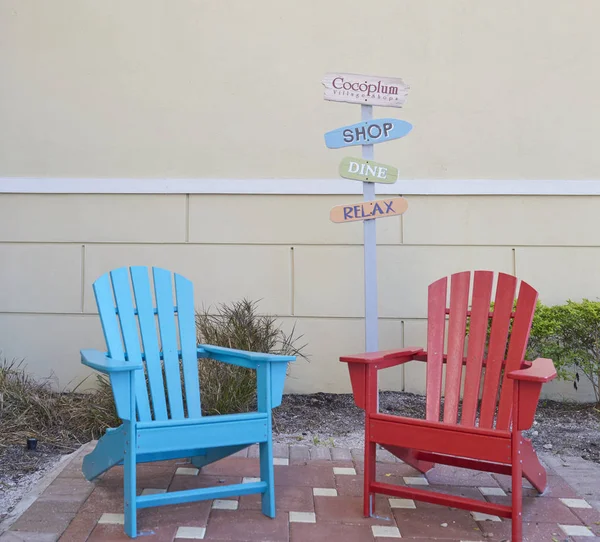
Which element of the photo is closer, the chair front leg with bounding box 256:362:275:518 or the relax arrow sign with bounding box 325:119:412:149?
the chair front leg with bounding box 256:362:275:518

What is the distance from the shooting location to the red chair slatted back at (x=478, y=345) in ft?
7.50

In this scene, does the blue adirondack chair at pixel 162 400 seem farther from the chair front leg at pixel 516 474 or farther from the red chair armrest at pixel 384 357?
the chair front leg at pixel 516 474

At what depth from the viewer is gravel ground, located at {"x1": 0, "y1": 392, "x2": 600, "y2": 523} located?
98.5 inches

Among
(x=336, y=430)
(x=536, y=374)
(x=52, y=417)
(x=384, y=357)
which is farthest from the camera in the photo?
(x=336, y=430)

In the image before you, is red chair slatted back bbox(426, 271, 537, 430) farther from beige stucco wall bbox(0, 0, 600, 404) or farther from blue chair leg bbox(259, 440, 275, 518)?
beige stucco wall bbox(0, 0, 600, 404)

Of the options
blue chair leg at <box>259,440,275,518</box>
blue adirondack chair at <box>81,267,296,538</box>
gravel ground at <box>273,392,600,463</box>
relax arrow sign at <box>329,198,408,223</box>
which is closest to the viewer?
blue adirondack chair at <box>81,267,296,538</box>

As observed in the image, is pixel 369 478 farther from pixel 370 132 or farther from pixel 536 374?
pixel 370 132

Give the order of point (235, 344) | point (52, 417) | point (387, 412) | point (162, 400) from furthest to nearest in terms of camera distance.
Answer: point (387, 412), point (235, 344), point (52, 417), point (162, 400)

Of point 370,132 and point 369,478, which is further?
point 370,132

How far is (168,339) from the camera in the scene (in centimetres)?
246

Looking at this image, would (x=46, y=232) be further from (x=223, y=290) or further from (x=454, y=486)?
(x=454, y=486)

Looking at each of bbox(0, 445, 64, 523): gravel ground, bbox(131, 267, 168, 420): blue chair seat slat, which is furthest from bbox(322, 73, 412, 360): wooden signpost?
bbox(0, 445, 64, 523): gravel ground

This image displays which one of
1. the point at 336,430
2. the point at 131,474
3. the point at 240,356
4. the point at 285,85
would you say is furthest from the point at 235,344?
the point at 285,85

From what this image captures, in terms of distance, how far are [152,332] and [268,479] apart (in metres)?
0.83
